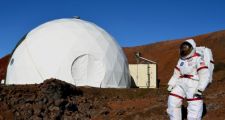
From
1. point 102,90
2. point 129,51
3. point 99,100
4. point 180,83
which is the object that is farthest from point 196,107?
point 129,51

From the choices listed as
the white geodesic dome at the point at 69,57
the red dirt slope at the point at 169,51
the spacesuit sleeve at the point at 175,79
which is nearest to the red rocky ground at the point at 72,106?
the spacesuit sleeve at the point at 175,79

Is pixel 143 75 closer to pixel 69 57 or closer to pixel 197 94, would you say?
pixel 69 57

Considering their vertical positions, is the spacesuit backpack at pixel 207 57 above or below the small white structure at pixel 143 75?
below

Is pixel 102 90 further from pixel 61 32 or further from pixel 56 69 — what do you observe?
pixel 61 32

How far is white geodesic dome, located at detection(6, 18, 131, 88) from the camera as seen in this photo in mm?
26844

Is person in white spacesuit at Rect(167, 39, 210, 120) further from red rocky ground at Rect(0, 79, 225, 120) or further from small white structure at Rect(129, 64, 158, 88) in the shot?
small white structure at Rect(129, 64, 158, 88)

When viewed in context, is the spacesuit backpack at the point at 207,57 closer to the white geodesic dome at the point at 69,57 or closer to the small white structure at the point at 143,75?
the white geodesic dome at the point at 69,57

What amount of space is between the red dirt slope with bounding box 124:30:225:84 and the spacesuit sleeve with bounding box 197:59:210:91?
162 feet

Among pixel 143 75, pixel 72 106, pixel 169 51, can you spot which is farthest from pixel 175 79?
pixel 169 51

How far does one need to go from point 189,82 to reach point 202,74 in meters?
0.38

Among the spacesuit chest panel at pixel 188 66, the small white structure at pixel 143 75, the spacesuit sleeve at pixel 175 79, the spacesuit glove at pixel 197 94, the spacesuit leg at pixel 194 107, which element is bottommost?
the spacesuit leg at pixel 194 107

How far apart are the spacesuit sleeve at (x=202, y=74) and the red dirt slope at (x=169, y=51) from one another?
49.4 m

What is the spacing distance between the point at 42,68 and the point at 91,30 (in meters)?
4.33

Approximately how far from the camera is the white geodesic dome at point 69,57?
1057 inches
